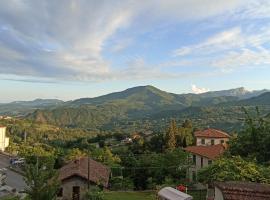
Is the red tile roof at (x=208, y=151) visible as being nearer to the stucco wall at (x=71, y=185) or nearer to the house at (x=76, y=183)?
the house at (x=76, y=183)

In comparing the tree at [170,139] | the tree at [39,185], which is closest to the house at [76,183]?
the tree at [39,185]

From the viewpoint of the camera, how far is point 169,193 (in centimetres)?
1463

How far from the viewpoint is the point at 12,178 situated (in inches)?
2056

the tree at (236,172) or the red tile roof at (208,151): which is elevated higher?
the tree at (236,172)

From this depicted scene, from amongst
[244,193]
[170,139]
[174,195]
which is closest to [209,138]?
[170,139]

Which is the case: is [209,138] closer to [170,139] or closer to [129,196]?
[170,139]

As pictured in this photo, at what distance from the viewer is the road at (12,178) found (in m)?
45.1

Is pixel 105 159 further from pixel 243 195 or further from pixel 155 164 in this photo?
pixel 243 195

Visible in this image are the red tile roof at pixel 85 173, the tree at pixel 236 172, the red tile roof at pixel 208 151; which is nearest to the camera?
the tree at pixel 236 172

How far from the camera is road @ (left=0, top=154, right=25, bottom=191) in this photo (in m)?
45.1

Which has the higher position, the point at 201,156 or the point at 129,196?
the point at 201,156

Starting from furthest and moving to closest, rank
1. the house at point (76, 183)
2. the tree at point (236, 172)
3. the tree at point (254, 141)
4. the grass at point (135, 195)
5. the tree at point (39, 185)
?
the house at point (76, 183), the grass at point (135, 195), the tree at point (254, 141), the tree at point (39, 185), the tree at point (236, 172)

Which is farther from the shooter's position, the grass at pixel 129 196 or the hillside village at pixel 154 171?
the grass at pixel 129 196

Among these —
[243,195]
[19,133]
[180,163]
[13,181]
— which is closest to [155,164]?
[180,163]
